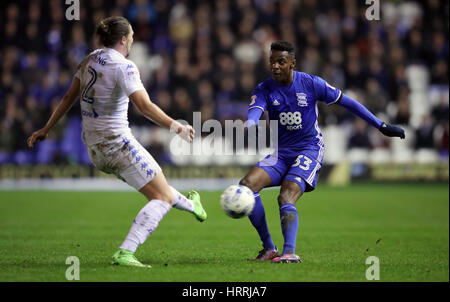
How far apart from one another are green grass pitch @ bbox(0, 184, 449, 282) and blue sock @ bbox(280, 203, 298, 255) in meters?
0.27

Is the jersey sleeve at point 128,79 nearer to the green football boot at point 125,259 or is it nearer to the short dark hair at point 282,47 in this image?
the green football boot at point 125,259

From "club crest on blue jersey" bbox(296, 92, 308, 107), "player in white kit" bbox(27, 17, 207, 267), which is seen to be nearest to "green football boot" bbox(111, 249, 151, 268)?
"player in white kit" bbox(27, 17, 207, 267)

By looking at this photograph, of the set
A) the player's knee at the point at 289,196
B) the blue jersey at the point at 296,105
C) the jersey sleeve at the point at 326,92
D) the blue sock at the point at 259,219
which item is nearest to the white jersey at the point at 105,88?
the blue jersey at the point at 296,105

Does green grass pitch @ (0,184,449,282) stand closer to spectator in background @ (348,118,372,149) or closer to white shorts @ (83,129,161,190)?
white shorts @ (83,129,161,190)

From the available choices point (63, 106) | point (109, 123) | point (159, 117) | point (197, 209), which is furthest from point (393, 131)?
point (63, 106)

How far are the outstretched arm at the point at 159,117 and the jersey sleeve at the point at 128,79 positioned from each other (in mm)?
50

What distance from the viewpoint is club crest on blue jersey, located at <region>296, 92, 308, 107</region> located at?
776 cm

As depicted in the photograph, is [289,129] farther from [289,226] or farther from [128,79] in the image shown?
[128,79]

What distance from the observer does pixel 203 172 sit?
1975 cm

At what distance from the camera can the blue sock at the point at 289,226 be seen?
729 centimetres

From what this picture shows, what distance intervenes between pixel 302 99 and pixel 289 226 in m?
1.44

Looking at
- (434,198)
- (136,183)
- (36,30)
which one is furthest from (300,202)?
(36,30)
